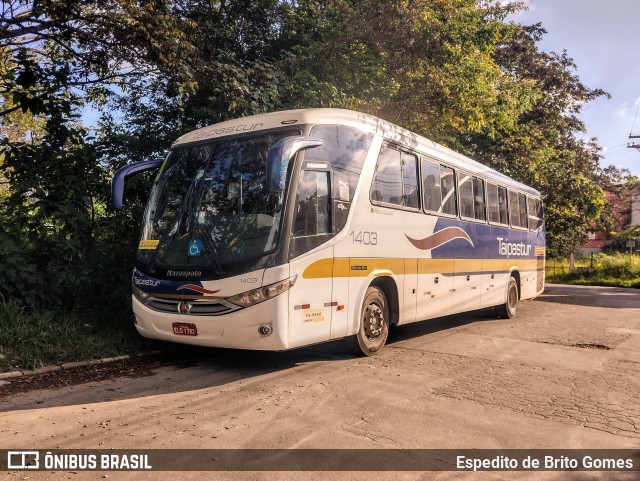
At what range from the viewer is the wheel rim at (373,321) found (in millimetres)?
7996

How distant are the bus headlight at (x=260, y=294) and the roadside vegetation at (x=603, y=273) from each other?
31031 mm

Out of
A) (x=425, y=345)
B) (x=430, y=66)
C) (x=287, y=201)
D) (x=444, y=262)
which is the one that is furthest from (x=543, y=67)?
(x=287, y=201)

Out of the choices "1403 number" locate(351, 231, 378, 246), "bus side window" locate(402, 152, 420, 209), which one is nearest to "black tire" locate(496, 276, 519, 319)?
"bus side window" locate(402, 152, 420, 209)

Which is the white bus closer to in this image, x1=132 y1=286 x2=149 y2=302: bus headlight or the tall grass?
x1=132 y1=286 x2=149 y2=302: bus headlight

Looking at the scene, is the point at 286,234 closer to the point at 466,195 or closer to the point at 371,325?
the point at 371,325

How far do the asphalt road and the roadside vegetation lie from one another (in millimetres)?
27384

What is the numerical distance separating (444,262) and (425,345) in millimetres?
1755

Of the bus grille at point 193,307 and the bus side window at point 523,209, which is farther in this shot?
the bus side window at point 523,209

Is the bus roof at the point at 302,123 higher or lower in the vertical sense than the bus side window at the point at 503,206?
higher

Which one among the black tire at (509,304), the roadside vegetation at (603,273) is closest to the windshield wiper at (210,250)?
the black tire at (509,304)

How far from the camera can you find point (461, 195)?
10.9 meters

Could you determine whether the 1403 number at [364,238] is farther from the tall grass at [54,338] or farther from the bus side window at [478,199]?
the bus side window at [478,199]

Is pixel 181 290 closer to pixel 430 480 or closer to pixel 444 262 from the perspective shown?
pixel 430 480

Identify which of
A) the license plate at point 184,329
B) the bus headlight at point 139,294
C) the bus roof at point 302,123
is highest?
the bus roof at point 302,123
